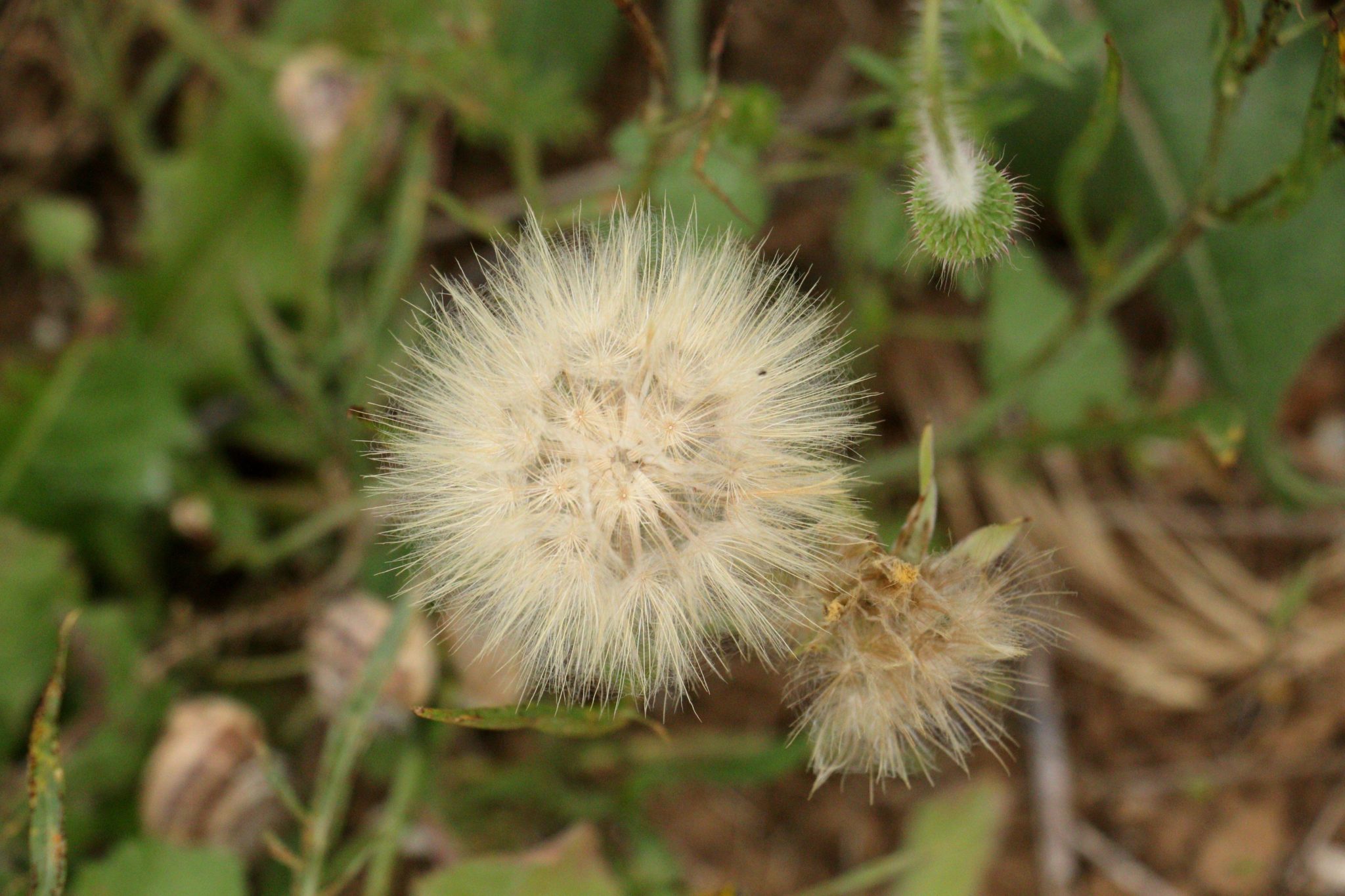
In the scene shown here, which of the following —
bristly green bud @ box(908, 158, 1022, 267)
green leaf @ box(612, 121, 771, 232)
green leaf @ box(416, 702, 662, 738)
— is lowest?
green leaf @ box(416, 702, 662, 738)

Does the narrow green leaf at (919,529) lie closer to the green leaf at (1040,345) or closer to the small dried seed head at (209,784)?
the green leaf at (1040,345)

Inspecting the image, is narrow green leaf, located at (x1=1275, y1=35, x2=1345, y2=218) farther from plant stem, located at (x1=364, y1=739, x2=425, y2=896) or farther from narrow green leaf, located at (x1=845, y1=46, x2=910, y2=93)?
plant stem, located at (x1=364, y1=739, x2=425, y2=896)

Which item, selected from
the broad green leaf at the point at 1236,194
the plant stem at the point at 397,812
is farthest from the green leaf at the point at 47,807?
the broad green leaf at the point at 1236,194

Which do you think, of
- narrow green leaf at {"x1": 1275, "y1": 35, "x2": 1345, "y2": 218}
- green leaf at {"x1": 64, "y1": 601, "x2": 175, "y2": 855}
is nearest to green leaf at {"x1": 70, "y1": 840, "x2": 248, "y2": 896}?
green leaf at {"x1": 64, "y1": 601, "x2": 175, "y2": 855}

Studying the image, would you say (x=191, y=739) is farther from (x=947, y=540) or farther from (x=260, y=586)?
(x=947, y=540)

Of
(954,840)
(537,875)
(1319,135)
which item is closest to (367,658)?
(537,875)

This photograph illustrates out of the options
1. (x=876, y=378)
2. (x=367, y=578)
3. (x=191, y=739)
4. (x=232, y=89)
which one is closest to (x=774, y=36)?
(x=876, y=378)

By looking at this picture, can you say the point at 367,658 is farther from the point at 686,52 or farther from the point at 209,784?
the point at 686,52
